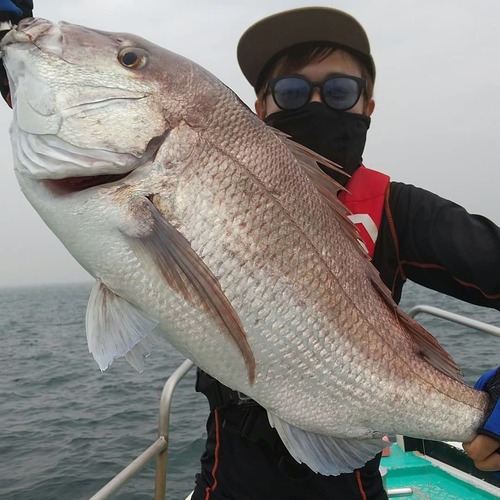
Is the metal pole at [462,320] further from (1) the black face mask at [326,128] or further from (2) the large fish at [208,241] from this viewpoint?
(2) the large fish at [208,241]

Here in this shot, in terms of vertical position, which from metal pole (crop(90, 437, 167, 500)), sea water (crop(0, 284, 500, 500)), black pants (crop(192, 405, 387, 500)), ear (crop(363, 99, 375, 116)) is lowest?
sea water (crop(0, 284, 500, 500))

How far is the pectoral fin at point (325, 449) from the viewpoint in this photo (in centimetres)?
154

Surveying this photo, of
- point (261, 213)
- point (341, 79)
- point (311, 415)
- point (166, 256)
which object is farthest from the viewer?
point (341, 79)

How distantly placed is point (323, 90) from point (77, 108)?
1.00 meters

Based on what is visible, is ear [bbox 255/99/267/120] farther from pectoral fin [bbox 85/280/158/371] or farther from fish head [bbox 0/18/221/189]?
pectoral fin [bbox 85/280/158/371]

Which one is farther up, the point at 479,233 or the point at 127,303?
the point at 479,233

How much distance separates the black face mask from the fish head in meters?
0.70

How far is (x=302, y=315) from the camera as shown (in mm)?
1431

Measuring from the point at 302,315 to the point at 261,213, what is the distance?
31 centimetres

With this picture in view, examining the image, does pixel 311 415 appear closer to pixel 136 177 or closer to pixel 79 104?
pixel 136 177

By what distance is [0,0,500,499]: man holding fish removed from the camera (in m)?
1.74

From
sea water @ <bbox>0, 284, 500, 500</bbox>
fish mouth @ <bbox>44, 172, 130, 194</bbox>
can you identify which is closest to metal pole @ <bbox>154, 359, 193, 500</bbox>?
fish mouth @ <bbox>44, 172, 130, 194</bbox>

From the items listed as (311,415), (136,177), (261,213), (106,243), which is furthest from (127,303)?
(311,415)

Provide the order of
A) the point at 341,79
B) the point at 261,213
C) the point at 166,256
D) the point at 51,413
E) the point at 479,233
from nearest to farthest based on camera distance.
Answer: the point at 166,256
the point at 261,213
the point at 479,233
the point at 341,79
the point at 51,413
